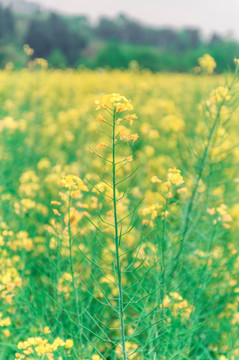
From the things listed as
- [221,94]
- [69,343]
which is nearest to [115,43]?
[221,94]

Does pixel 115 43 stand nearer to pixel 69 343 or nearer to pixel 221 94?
pixel 221 94

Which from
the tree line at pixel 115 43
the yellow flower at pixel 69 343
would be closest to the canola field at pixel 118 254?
the yellow flower at pixel 69 343

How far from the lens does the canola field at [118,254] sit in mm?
1506

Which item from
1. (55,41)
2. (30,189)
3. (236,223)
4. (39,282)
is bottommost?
(39,282)

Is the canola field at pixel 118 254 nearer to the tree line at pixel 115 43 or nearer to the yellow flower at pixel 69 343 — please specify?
the yellow flower at pixel 69 343

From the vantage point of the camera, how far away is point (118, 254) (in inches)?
51.8

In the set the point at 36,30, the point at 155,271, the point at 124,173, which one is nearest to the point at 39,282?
the point at 155,271

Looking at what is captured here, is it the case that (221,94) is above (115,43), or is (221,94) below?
below

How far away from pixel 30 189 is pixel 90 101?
14.8 ft

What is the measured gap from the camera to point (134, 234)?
2.85 m

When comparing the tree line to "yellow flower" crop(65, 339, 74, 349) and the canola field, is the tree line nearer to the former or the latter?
the canola field

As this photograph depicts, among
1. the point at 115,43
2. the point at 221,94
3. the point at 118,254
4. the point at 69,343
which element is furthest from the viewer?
the point at 115,43

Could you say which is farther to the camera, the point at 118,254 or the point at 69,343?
the point at 69,343

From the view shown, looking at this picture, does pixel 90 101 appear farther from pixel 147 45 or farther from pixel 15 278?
pixel 147 45
